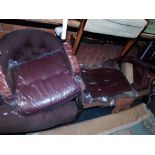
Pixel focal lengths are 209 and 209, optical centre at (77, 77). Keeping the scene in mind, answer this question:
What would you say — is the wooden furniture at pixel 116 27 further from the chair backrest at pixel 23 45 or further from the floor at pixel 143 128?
the floor at pixel 143 128

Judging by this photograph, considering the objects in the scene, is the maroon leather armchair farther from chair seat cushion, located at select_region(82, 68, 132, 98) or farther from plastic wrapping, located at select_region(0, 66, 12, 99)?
chair seat cushion, located at select_region(82, 68, 132, 98)

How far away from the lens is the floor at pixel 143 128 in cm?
164

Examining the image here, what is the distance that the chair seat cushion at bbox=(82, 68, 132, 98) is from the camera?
1.78 m

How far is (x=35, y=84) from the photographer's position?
152 centimetres

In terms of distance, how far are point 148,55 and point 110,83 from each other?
0.70 meters

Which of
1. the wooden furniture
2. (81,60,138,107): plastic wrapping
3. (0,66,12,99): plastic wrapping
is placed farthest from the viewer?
(81,60,138,107): plastic wrapping

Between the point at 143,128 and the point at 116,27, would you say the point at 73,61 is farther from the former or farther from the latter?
the point at 143,128

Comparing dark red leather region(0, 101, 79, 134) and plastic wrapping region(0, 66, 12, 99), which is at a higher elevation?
plastic wrapping region(0, 66, 12, 99)

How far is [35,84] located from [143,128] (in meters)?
0.94

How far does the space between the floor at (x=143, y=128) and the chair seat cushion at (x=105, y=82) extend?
0.30 meters

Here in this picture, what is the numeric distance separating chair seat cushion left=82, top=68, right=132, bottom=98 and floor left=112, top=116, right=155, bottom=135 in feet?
1.00

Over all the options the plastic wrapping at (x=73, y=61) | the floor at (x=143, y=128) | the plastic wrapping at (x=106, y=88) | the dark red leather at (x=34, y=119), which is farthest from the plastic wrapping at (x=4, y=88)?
the floor at (x=143, y=128)

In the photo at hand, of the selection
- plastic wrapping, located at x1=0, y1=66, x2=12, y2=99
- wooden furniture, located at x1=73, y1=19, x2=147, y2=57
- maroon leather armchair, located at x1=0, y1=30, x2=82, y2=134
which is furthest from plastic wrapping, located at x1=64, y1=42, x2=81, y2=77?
plastic wrapping, located at x1=0, y1=66, x2=12, y2=99
